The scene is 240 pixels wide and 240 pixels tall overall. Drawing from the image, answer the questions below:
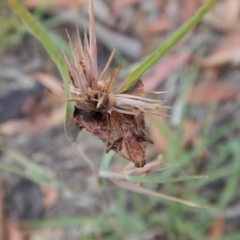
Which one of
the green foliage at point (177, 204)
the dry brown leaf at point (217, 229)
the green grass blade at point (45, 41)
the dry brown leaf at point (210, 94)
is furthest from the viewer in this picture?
the dry brown leaf at point (210, 94)

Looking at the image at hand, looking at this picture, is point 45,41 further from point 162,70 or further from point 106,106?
point 162,70

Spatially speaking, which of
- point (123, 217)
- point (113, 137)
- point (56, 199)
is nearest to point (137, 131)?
point (113, 137)

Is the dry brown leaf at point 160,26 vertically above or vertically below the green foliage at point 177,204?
above

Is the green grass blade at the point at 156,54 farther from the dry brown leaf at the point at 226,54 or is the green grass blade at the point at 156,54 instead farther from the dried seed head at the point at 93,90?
the dry brown leaf at the point at 226,54

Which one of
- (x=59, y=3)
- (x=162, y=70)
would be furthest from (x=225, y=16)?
(x=59, y=3)

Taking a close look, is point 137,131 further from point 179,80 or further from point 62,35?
point 62,35

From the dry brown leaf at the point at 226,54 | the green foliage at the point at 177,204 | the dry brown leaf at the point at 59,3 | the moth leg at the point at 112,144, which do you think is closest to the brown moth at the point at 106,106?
the moth leg at the point at 112,144

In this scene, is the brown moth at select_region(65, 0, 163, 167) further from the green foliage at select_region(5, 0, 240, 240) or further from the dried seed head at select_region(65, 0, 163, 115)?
the green foliage at select_region(5, 0, 240, 240)

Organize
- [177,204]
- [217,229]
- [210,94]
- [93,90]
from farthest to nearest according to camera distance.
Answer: [210,94] < [217,229] < [177,204] < [93,90]
